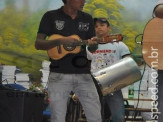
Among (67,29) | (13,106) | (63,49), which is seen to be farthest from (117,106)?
(13,106)

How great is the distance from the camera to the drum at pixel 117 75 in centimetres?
326

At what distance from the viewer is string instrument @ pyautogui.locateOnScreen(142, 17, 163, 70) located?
3.26m

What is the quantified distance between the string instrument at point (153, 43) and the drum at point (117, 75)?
0.59 feet

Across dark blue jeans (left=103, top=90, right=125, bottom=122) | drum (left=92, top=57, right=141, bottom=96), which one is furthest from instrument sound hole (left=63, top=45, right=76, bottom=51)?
dark blue jeans (left=103, top=90, right=125, bottom=122)

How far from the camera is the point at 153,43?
3.36 meters

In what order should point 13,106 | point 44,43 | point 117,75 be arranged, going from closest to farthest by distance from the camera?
1. point 13,106
2. point 44,43
3. point 117,75

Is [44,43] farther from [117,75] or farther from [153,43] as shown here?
[153,43]

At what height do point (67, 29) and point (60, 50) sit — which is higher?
point (67, 29)

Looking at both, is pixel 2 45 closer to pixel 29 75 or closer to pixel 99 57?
pixel 29 75

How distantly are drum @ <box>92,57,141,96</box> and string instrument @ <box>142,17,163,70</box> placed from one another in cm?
18

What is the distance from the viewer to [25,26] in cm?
557

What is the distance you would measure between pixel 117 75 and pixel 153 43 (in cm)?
45

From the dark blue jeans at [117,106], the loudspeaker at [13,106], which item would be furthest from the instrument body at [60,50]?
the dark blue jeans at [117,106]

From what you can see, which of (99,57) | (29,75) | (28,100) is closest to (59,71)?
(28,100)
